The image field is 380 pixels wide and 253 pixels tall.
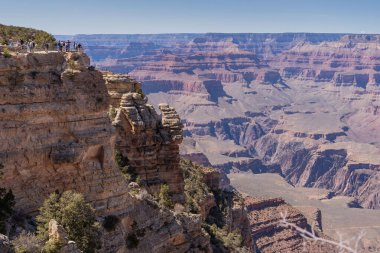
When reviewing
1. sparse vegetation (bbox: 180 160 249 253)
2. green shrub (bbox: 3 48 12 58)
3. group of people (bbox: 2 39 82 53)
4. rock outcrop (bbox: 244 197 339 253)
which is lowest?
rock outcrop (bbox: 244 197 339 253)

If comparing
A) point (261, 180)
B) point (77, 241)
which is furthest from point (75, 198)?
point (261, 180)

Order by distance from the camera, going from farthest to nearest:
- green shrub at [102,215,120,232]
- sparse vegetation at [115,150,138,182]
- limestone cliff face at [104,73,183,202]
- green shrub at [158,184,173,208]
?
limestone cliff face at [104,73,183,202], sparse vegetation at [115,150,138,182], green shrub at [158,184,173,208], green shrub at [102,215,120,232]

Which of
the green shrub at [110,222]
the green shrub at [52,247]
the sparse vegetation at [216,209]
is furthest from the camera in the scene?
the sparse vegetation at [216,209]

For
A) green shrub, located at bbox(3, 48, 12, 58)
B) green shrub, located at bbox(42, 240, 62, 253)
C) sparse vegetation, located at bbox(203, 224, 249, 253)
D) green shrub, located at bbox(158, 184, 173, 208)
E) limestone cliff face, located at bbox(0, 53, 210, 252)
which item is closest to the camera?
green shrub, located at bbox(42, 240, 62, 253)

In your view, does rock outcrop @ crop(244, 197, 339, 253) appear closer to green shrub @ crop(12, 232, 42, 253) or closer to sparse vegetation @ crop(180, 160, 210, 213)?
sparse vegetation @ crop(180, 160, 210, 213)

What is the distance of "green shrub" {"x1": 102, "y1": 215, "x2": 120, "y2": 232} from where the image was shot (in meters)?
24.7

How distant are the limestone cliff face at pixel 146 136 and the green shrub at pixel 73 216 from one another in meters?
13.6

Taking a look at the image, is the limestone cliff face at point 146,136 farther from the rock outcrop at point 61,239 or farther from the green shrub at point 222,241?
the rock outcrop at point 61,239

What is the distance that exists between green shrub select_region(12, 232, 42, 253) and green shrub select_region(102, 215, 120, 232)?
533cm

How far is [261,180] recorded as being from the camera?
189000mm

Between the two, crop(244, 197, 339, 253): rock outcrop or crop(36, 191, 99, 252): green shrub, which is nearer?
crop(36, 191, 99, 252): green shrub

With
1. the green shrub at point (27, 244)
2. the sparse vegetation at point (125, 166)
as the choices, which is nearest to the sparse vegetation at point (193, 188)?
the sparse vegetation at point (125, 166)

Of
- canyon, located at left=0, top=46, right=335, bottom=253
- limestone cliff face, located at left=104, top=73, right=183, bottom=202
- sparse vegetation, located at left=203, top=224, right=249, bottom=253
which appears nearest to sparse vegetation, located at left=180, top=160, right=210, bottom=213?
sparse vegetation, located at left=203, top=224, right=249, bottom=253

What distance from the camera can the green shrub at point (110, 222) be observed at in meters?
24.7
